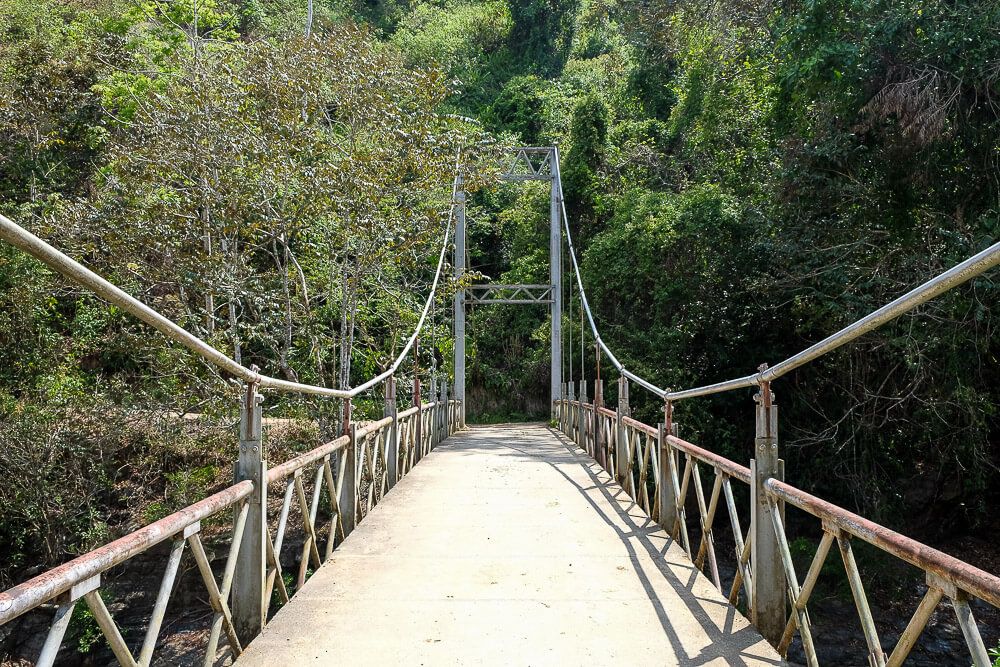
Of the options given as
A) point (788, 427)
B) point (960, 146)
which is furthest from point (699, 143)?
point (960, 146)

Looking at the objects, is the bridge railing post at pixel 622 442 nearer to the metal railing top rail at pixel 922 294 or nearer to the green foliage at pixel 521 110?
the metal railing top rail at pixel 922 294

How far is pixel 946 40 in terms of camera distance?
6414mm

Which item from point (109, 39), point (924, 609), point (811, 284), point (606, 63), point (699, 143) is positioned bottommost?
point (924, 609)

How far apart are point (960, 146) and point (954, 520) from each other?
602 cm

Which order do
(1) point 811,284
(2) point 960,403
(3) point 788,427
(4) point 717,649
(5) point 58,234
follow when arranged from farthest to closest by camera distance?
(3) point 788,427 < (5) point 58,234 < (1) point 811,284 < (2) point 960,403 < (4) point 717,649

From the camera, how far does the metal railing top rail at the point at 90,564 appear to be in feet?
4.37

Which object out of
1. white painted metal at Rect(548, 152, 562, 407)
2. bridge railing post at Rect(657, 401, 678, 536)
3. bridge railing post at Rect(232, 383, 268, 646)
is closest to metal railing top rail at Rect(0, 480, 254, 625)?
bridge railing post at Rect(232, 383, 268, 646)

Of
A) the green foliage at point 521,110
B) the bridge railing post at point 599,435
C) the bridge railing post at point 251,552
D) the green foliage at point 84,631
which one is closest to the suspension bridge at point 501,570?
the bridge railing post at point 251,552

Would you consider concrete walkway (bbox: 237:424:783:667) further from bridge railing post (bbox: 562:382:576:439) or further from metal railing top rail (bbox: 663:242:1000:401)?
bridge railing post (bbox: 562:382:576:439)

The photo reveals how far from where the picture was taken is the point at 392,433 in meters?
5.82

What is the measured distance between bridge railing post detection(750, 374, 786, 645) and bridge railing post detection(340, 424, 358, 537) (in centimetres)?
227

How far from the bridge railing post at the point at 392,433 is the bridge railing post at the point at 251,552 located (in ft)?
9.61

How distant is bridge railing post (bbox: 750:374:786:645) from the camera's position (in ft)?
8.95

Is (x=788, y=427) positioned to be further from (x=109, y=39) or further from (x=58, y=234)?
(x=109, y=39)
